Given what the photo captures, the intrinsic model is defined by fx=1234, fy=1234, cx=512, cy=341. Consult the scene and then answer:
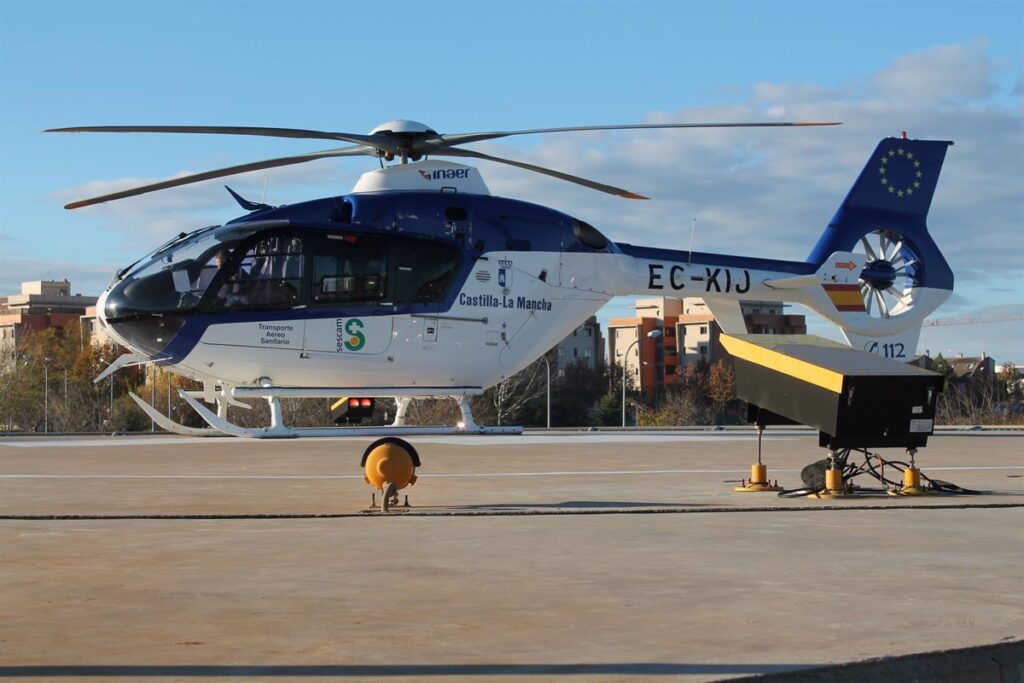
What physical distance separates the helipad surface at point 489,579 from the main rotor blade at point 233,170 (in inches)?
226

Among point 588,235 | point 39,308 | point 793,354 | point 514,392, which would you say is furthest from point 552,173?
point 39,308

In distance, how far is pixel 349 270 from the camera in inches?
765

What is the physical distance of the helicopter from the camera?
19109mm

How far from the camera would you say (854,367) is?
12.7m

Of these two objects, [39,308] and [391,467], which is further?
[39,308]

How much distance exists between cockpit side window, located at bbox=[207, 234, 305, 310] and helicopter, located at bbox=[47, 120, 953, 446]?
0.07 ft

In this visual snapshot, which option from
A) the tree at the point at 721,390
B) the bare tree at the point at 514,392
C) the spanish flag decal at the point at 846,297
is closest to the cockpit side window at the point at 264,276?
the spanish flag decal at the point at 846,297

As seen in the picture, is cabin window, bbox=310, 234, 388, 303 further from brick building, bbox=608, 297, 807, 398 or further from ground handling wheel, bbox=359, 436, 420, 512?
brick building, bbox=608, 297, 807, 398

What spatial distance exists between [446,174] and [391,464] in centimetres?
971

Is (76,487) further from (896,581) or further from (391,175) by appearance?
(896,581)

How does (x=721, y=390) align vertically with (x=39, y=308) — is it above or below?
below

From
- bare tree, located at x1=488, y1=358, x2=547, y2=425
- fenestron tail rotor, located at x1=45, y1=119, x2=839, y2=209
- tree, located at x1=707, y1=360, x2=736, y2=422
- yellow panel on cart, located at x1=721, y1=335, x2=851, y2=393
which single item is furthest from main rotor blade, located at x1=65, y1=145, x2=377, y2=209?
tree, located at x1=707, y1=360, x2=736, y2=422

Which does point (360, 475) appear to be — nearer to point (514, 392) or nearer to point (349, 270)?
point (349, 270)

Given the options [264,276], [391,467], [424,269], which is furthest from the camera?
[424,269]
